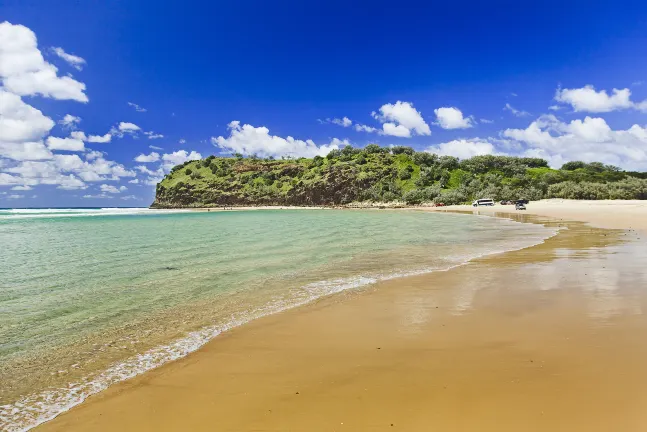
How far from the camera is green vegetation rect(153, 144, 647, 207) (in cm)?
9556

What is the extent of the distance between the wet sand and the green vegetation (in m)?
84.6

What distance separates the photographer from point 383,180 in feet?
457

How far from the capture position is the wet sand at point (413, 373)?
14.2 ft

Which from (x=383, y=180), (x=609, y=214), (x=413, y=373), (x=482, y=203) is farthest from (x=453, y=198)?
(x=413, y=373)

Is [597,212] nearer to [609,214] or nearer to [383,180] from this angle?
[609,214]

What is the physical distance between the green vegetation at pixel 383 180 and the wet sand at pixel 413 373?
8458 centimetres

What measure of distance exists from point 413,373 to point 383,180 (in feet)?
447

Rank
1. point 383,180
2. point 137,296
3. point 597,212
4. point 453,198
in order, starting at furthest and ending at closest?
point 383,180, point 453,198, point 597,212, point 137,296

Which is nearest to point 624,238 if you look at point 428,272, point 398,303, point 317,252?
point 428,272

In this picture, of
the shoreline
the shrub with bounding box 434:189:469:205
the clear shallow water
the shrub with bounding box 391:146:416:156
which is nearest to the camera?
the clear shallow water

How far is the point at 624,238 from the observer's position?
21.9 meters

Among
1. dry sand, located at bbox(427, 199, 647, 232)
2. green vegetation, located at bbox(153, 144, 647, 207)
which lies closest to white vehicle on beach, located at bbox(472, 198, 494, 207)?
green vegetation, located at bbox(153, 144, 647, 207)

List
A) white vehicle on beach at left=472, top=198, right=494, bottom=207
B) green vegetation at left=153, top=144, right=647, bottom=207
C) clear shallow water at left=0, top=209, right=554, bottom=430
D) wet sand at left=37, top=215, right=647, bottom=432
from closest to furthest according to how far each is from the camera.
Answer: wet sand at left=37, top=215, right=647, bottom=432, clear shallow water at left=0, top=209, right=554, bottom=430, white vehicle on beach at left=472, top=198, right=494, bottom=207, green vegetation at left=153, top=144, right=647, bottom=207

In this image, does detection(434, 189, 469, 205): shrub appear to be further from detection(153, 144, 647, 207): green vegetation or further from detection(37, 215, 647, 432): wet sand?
detection(37, 215, 647, 432): wet sand
